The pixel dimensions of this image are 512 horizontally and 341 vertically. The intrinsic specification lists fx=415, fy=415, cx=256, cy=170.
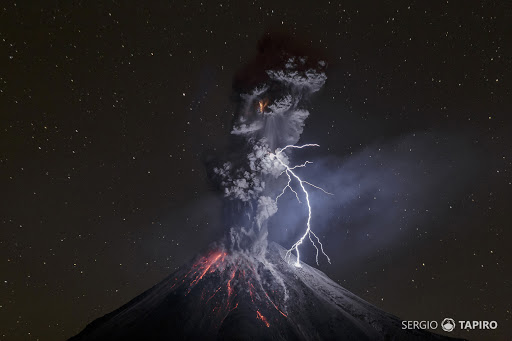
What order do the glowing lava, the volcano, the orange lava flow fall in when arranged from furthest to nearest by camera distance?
the glowing lava, the orange lava flow, the volcano

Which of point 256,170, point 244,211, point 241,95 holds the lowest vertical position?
point 244,211

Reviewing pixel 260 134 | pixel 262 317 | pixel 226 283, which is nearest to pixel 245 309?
pixel 262 317

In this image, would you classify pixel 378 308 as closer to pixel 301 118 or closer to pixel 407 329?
pixel 407 329

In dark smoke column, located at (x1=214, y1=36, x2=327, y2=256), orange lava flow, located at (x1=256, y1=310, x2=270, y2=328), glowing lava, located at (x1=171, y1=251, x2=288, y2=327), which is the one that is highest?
dark smoke column, located at (x1=214, y1=36, x2=327, y2=256)

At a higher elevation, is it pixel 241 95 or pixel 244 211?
pixel 241 95

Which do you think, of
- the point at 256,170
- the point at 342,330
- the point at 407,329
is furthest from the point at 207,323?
the point at 407,329

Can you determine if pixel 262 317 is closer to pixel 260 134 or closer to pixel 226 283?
pixel 226 283
